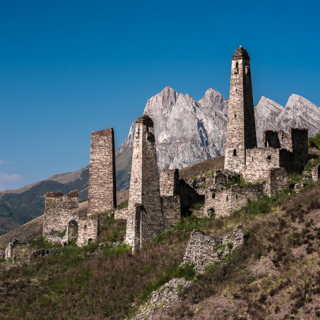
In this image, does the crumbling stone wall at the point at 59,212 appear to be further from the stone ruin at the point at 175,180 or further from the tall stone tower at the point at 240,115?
the tall stone tower at the point at 240,115

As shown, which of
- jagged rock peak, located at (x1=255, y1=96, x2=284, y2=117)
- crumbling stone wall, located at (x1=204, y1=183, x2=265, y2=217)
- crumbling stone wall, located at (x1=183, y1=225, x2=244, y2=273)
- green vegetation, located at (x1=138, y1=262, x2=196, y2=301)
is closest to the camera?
crumbling stone wall, located at (x1=183, y1=225, x2=244, y2=273)

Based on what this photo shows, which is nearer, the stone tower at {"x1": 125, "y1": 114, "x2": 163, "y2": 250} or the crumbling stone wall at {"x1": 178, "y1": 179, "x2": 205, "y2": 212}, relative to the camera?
the stone tower at {"x1": 125, "y1": 114, "x2": 163, "y2": 250}

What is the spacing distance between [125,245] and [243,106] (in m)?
16.2

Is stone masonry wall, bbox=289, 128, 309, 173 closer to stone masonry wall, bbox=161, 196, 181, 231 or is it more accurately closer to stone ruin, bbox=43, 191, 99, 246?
stone masonry wall, bbox=161, 196, 181, 231

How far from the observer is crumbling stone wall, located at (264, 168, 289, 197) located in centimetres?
3812

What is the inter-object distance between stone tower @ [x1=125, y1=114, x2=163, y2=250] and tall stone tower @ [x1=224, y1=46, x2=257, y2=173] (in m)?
8.75

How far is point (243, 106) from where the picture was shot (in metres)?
45.2

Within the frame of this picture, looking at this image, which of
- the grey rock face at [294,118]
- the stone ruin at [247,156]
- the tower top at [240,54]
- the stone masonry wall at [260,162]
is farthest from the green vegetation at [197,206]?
the grey rock face at [294,118]

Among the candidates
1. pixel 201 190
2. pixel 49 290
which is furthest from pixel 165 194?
pixel 49 290

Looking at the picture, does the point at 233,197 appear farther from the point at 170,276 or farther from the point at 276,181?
the point at 170,276

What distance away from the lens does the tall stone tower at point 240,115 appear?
147 ft

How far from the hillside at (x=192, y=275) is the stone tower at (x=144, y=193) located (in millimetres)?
950

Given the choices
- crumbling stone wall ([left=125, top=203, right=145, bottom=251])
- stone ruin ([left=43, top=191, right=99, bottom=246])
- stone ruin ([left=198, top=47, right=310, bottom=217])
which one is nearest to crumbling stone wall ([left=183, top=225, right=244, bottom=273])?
crumbling stone wall ([left=125, top=203, right=145, bottom=251])

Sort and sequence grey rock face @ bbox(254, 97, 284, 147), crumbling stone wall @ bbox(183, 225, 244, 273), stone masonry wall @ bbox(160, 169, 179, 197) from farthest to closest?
grey rock face @ bbox(254, 97, 284, 147), stone masonry wall @ bbox(160, 169, 179, 197), crumbling stone wall @ bbox(183, 225, 244, 273)
